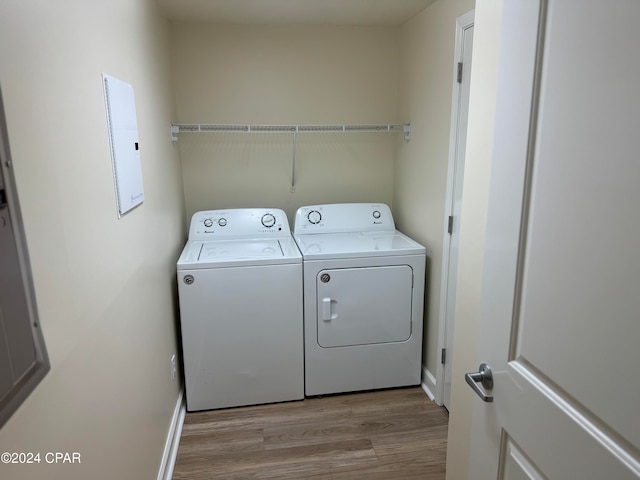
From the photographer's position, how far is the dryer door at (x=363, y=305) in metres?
2.45

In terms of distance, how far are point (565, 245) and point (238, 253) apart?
188cm

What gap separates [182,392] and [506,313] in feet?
6.83

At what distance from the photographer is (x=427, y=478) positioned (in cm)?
198

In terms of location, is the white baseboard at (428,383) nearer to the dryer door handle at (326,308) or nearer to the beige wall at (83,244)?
the dryer door handle at (326,308)

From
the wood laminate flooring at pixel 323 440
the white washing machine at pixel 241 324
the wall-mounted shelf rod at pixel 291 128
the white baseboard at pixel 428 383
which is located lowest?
the wood laminate flooring at pixel 323 440

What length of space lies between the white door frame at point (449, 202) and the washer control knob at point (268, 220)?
1072 millimetres

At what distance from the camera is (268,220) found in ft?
9.19

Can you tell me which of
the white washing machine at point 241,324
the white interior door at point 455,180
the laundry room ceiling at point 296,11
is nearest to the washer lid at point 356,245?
the white washing machine at point 241,324

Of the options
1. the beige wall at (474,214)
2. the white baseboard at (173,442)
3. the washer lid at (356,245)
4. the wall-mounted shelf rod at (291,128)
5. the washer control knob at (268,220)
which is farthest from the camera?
the washer control knob at (268,220)

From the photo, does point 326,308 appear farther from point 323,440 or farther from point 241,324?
point 323,440

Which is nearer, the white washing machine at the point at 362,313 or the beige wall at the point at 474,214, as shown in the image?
the beige wall at the point at 474,214

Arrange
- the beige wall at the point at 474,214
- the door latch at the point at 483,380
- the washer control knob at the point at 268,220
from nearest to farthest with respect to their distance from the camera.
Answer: the door latch at the point at 483,380 < the beige wall at the point at 474,214 < the washer control knob at the point at 268,220

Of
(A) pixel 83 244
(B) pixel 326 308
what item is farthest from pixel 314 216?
(A) pixel 83 244

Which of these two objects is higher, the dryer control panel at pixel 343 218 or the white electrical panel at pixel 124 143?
the white electrical panel at pixel 124 143
